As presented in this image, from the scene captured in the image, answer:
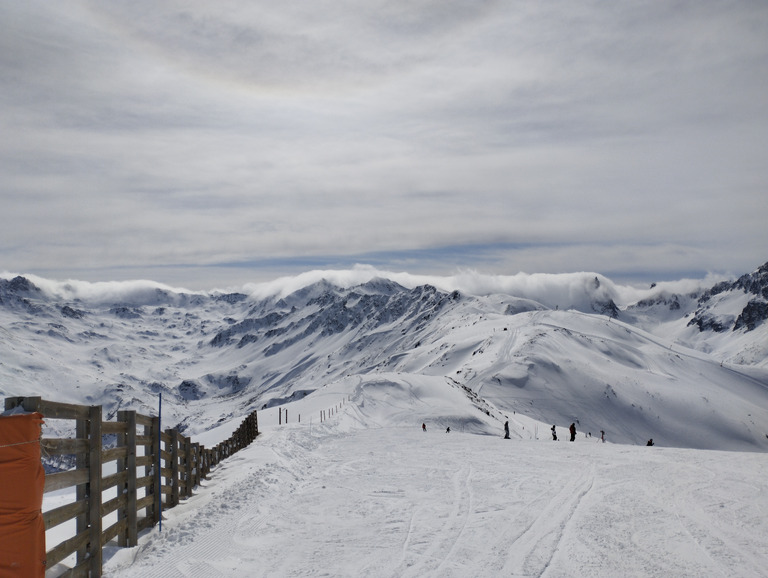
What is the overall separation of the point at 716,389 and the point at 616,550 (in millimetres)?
147880

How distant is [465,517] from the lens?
1175cm

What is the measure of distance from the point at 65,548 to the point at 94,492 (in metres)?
0.92

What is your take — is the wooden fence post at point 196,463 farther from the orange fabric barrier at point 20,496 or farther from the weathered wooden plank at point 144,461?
the orange fabric barrier at point 20,496

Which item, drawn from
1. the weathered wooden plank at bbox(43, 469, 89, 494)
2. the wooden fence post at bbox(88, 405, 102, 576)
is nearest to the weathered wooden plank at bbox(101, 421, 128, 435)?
the wooden fence post at bbox(88, 405, 102, 576)

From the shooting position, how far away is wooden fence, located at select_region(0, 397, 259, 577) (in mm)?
7109

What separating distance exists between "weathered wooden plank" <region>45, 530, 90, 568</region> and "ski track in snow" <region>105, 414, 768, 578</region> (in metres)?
0.92

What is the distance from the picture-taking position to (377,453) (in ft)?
72.3

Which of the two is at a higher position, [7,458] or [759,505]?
[7,458]

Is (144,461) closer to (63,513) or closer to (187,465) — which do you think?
(63,513)

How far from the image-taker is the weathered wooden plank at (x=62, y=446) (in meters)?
7.06

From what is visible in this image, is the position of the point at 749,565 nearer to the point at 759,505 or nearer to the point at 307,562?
the point at 759,505

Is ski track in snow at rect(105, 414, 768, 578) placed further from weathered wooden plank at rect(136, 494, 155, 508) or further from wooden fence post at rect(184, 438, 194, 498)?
weathered wooden plank at rect(136, 494, 155, 508)

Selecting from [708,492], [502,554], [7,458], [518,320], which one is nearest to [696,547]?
[502,554]

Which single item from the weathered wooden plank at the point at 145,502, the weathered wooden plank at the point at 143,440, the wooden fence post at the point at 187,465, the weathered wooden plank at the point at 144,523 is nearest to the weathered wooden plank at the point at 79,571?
the weathered wooden plank at the point at 145,502
